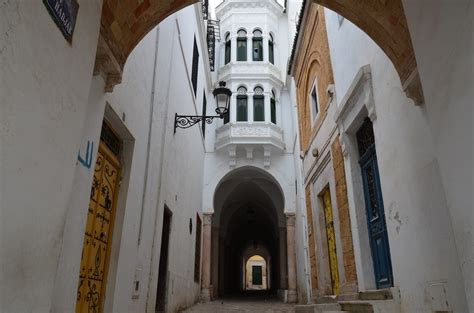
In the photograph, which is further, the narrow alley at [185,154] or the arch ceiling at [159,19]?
the arch ceiling at [159,19]

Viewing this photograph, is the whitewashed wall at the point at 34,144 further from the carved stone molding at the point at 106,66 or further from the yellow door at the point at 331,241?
the yellow door at the point at 331,241

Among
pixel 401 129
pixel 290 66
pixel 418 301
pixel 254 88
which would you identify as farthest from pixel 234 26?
pixel 418 301

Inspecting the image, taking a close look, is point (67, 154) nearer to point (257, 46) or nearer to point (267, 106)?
point (267, 106)

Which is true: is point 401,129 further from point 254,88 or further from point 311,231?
point 254,88

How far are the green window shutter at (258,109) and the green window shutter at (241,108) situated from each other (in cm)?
37

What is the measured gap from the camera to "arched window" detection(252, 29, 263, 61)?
16.0m

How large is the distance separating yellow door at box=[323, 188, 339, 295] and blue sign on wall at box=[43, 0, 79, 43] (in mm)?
6929

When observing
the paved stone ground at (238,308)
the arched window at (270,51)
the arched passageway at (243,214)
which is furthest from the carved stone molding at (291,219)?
the arched window at (270,51)

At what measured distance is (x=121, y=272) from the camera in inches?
180

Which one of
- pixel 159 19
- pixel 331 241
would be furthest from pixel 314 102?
pixel 159 19

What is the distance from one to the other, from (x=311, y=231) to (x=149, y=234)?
17.5 feet

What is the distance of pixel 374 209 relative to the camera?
5.71m

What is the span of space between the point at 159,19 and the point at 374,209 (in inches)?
163

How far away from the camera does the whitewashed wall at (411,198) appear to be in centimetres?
341
